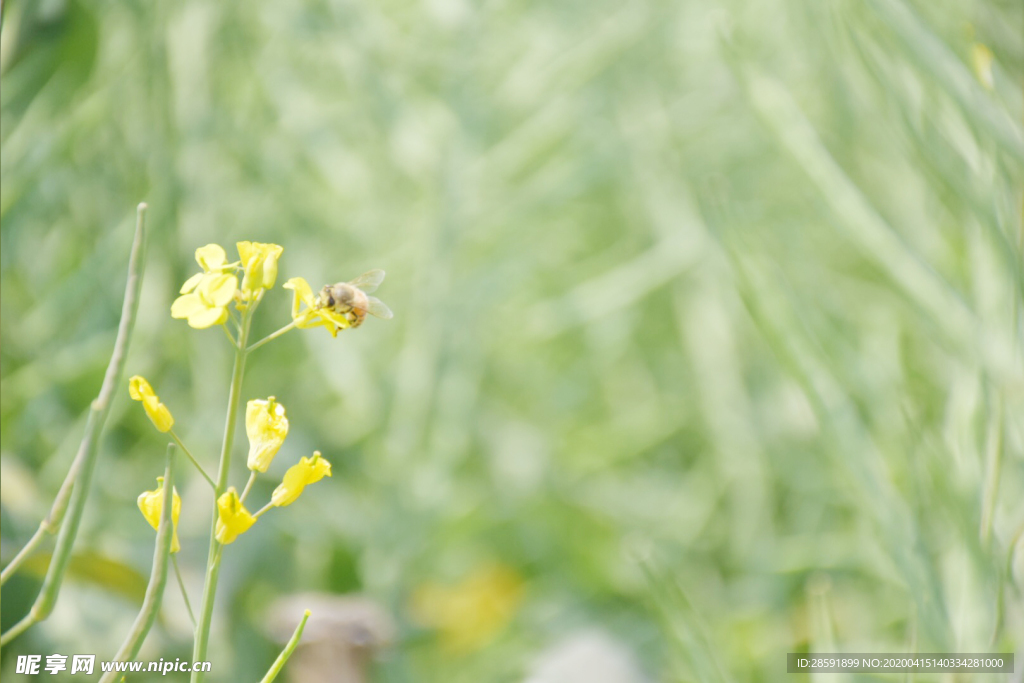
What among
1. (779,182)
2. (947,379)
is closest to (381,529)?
(947,379)

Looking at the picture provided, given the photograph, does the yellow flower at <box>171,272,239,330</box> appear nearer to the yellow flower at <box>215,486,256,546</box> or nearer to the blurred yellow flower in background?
the yellow flower at <box>215,486,256,546</box>

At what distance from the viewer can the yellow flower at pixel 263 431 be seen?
12cm

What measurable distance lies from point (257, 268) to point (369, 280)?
73 millimetres

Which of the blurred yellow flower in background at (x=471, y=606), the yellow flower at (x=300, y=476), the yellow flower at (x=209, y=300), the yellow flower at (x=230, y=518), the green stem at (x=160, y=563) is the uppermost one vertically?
the blurred yellow flower in background at (x=471, y=606)

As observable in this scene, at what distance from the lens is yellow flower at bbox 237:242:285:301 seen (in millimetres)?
116

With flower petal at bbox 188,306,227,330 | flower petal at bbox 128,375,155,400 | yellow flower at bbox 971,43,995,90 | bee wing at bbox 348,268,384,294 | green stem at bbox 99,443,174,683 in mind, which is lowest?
green stem at bbox 99,443,174,683

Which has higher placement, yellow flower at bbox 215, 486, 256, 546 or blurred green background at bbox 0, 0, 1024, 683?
blurred green background at bbox 0, 0, 1024, 683

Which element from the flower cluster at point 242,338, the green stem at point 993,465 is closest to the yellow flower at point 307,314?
the flower cluster at point 242,338

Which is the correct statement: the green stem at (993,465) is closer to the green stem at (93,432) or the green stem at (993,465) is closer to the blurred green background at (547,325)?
the blurred green background at (547,325)

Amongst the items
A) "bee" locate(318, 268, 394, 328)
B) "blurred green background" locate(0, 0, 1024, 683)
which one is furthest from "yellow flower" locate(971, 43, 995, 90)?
"bee" locate(318, 268, 394, 328)

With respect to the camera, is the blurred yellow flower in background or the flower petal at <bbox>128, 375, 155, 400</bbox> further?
the blurred yellow flower in background

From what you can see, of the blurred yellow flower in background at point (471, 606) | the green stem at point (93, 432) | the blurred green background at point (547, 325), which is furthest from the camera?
the blurred yellow flower in background at point (471, 606)

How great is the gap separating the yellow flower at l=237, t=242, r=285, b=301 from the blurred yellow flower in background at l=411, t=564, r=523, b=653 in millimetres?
241

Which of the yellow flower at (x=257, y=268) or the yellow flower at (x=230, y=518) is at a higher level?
the yellow flower at (x=257, y=268)
